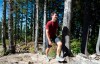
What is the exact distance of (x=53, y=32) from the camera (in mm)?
10602

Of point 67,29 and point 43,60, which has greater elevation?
point 67,29

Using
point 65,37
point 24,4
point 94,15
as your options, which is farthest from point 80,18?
point 65,37

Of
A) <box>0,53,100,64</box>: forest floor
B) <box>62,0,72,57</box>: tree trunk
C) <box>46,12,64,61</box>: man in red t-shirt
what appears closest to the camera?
<box>46,12,64,61</box>: man in red t-shirt

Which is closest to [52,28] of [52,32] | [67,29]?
[52,32]

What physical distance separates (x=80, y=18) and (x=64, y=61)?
25.6m

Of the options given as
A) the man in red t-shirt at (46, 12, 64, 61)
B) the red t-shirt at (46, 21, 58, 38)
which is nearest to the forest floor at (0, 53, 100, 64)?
the man in red t-shirt at (46, 12, 64, 61)

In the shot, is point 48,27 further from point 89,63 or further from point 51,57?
point 89,63

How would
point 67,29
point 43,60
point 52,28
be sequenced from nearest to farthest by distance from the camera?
point 52,28
point 43,60
point 67,29

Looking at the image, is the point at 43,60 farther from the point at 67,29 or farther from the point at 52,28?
the point at 67,29

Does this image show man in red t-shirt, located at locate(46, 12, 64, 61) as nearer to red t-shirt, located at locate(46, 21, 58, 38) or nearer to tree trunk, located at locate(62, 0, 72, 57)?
red t-shirt, located at locate(46, 21, 58, 38)

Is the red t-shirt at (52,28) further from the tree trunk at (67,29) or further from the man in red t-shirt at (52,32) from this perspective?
the tree trunk at (67,29)

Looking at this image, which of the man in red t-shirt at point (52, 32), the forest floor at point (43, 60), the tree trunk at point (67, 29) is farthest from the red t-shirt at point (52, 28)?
the forest floor at point (43, 60)

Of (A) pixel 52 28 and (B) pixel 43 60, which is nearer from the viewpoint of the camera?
(A) pixel 52 28

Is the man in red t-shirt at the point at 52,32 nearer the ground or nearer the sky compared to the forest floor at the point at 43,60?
nearer the sky
